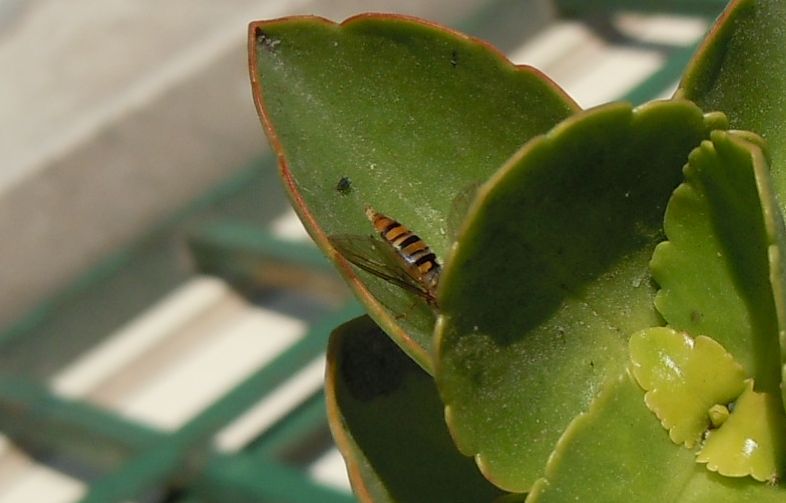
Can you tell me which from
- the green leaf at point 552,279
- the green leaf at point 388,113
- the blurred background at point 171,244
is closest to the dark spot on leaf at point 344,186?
the green leaf at point 388,113

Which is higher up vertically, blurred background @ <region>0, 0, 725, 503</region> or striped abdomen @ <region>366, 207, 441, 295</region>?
striped abdomen @ <region>366, 207, 441, 295</region>

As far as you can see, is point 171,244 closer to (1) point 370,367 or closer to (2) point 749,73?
(1) point 370,367

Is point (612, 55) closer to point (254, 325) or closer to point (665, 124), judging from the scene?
point (254, 325)

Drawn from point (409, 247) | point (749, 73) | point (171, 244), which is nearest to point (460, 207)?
point (409, 247)

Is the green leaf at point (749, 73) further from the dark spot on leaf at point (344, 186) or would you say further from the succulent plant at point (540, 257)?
the dark spot on leaf at point (344, 186)

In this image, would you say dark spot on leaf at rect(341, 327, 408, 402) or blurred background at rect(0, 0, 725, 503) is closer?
dark spot on leaf at rect(341, 327, 408, 402)

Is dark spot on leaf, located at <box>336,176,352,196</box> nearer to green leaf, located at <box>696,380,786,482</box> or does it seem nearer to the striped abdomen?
the striped abdomen

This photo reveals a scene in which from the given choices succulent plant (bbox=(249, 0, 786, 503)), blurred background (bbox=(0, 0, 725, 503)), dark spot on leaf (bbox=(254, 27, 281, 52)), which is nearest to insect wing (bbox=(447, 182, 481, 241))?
succulent plant (bbox=(249, 0, 786, 503))

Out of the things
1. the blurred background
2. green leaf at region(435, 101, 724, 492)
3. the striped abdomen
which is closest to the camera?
green leaf at region(435, 101, 724, 492)
